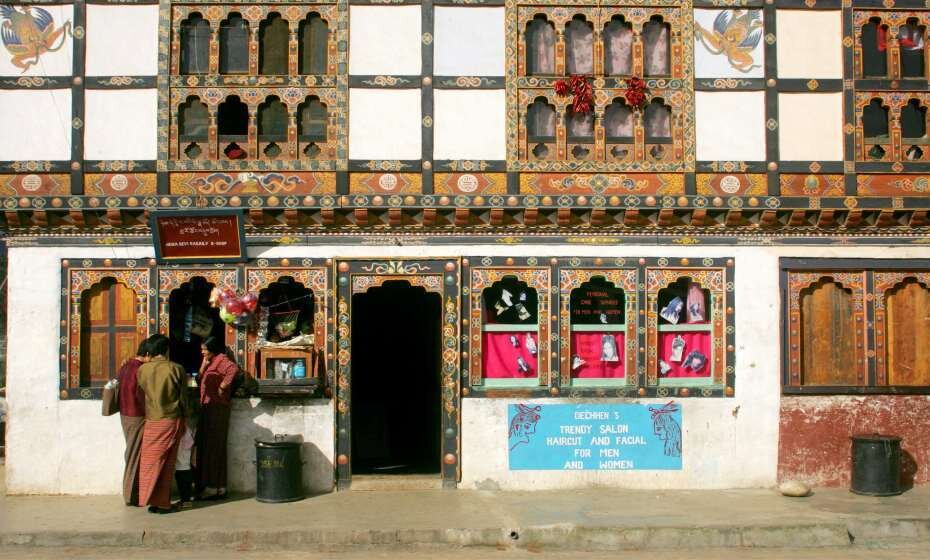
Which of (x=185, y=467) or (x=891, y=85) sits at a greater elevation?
(x=891, y=85)

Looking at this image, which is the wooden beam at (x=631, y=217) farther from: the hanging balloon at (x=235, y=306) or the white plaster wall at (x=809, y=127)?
the hanging balloon at (x=235, y=306)

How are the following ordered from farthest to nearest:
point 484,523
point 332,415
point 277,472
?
point 332,415 → point 277,472 → point 484,523

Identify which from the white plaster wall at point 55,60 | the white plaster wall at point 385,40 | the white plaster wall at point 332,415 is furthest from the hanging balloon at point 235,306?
the white plaster wall at point 55,60

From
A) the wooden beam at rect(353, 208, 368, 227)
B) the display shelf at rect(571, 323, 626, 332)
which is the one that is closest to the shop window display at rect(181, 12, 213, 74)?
the wooden beam at rect(353, 208, 368, 227)

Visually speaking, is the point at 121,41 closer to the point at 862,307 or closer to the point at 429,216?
the point at 429,216

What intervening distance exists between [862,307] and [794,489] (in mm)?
2479

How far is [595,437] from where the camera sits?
12.4m

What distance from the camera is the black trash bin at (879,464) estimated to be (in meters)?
12.0

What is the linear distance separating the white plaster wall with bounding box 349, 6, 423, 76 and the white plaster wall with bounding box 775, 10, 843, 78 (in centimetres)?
447

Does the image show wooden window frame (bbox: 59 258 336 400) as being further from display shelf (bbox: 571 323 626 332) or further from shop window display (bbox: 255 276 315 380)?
display shelf (bbox: 571 323 626 332)

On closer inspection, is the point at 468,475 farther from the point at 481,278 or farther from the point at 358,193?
the point at 358,193

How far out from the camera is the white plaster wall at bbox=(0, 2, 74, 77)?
1230cm

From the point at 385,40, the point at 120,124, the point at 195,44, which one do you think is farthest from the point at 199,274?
the point at 385,40

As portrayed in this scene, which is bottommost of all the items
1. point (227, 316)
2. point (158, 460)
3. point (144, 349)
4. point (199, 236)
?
point (158, 460)
